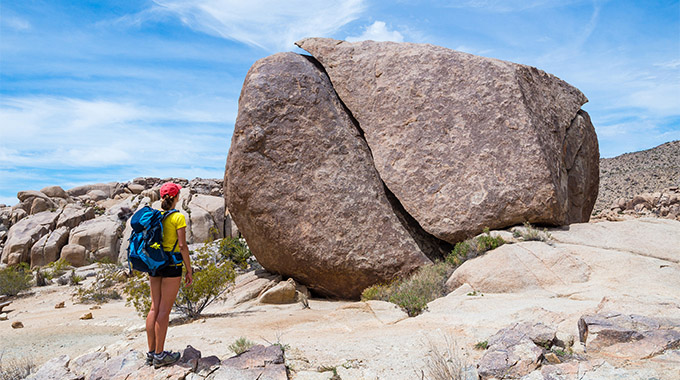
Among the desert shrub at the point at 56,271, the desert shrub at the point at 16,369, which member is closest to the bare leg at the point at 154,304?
the desert shrub at the point at 16,369

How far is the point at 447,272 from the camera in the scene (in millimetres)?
9867

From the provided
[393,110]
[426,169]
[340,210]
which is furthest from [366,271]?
[393,110]

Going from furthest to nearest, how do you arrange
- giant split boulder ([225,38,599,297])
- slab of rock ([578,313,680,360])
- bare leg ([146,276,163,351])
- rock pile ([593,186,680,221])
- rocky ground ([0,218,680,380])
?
rock pile ([593,186,680,221])
giant split boulder ([225,38,599,297])
bare leg ([146,276,163,351])
rocky ground ([0,218,680,380])
slab of rock ([578,313,680,360])

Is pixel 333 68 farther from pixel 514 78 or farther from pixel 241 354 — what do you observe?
pixel 241 354

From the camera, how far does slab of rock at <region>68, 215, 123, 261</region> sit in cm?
2255

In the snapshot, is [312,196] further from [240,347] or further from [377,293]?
[240,347]

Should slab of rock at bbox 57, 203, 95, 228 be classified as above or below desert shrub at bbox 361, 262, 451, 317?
above

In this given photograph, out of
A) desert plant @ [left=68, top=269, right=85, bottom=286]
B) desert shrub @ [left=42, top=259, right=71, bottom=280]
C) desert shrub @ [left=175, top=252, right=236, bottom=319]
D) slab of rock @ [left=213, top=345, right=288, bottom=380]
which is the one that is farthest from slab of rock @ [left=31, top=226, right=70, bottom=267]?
slab of rock @ [left=213, top=345, right=288, bottom=380]

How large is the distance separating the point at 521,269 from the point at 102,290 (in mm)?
12602

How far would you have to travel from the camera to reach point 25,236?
957 inches

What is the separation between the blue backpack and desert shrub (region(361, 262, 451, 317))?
4232 mm

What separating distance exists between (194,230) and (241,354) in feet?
52.9

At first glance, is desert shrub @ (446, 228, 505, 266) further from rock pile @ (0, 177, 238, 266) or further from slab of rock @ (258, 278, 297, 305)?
rock pile @ (0, 177, 238, 266)

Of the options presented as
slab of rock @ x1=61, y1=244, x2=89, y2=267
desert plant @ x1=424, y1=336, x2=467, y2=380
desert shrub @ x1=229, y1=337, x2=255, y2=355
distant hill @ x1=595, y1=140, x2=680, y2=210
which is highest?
distant hill @ x1=595, y1=140, x2=680, y2=210
